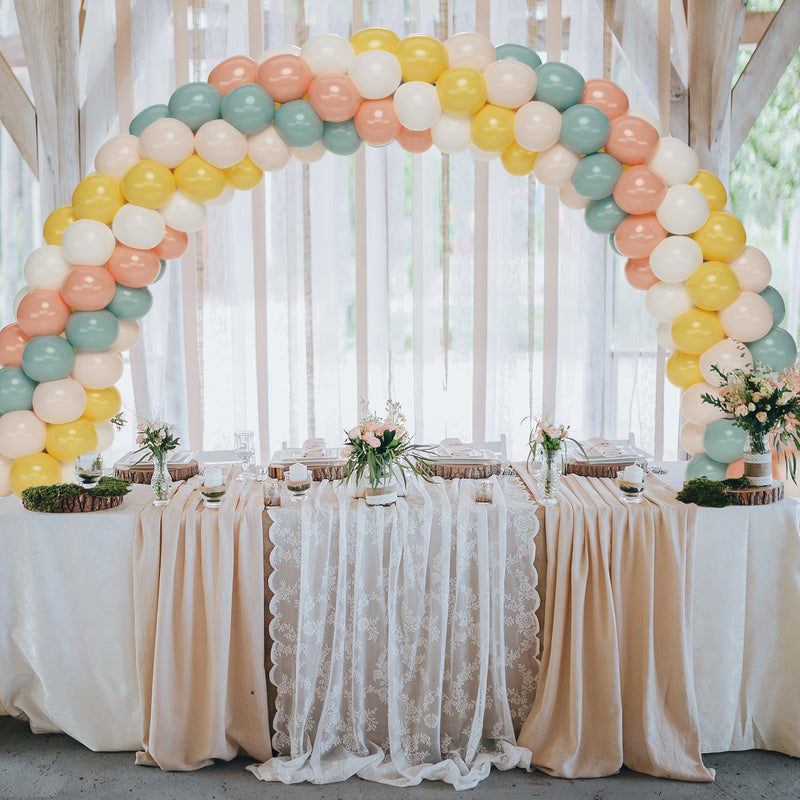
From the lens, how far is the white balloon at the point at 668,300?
293 centimetres

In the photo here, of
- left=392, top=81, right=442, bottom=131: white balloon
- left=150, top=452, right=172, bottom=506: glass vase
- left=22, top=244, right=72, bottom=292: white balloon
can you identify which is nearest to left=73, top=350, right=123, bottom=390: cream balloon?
left=22, top=244, right=72, bottom=292: white balloon

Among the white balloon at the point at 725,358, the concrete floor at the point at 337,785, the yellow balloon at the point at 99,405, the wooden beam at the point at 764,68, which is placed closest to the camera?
the concrete floor at the point at 337,785

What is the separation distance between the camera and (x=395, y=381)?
442 centimetres

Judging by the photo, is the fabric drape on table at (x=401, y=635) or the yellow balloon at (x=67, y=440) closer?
the fabric drape on table at (x=401, y=635)

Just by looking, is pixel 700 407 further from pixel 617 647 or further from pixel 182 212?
pixel 182 212

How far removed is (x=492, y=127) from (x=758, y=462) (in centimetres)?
155

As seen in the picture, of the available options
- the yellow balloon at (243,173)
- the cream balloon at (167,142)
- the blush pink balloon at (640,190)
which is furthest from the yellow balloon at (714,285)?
the cream balloon at (167,142)

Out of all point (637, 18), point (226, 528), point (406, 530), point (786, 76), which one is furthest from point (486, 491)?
point (786, 76)

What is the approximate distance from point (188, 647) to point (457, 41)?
2388 mm

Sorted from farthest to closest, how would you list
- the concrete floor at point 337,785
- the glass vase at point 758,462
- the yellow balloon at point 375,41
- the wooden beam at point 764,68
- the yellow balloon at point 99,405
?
the wooden beam at point 764,68
the yellow balloon at point 99,405
the yellow balloon at point 375,41
the glass vase at point 758,462
the concrete floor at point 337,785

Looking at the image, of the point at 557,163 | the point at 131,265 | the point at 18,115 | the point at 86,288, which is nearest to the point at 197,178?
the point at 131,265

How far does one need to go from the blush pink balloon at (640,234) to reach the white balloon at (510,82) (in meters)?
0.61

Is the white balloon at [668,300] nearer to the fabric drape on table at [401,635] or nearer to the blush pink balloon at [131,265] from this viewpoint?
the fabric drape on table at [401,635]

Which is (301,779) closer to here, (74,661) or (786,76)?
(74,661)
